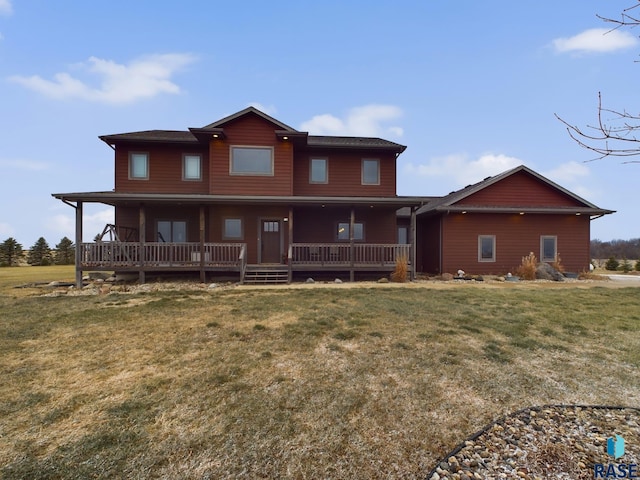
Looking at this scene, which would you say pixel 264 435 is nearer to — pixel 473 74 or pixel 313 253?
pixel 313 253

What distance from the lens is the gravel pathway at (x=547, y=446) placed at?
8.09 ft

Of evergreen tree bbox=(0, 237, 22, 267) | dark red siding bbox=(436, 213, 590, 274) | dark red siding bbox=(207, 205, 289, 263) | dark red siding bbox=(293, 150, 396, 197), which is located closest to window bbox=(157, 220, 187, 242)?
dark red siding bbox=(207, 205, 289, 263)

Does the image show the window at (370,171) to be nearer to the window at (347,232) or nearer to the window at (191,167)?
the window at (347,232)

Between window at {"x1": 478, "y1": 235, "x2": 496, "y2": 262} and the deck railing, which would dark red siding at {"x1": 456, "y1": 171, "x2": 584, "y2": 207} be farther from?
the deck railing

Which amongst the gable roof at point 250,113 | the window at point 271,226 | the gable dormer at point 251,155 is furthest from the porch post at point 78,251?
the window at point 271,226

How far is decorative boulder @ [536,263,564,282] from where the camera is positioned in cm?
1417

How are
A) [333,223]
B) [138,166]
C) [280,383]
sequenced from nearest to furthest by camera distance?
[280,383] → [138,166] → [333,223]

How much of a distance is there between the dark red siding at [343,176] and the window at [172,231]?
571cm

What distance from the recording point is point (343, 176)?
50.4 feet

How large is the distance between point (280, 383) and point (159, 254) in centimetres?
1076

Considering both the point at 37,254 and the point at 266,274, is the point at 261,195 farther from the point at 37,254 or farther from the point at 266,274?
the point at 37,254

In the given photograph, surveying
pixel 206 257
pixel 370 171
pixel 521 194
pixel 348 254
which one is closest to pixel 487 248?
pixel 521 194

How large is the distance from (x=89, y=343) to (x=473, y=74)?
22720mm

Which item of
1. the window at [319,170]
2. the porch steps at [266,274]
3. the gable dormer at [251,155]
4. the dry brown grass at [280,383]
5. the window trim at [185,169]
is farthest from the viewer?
the window at [319,170]
